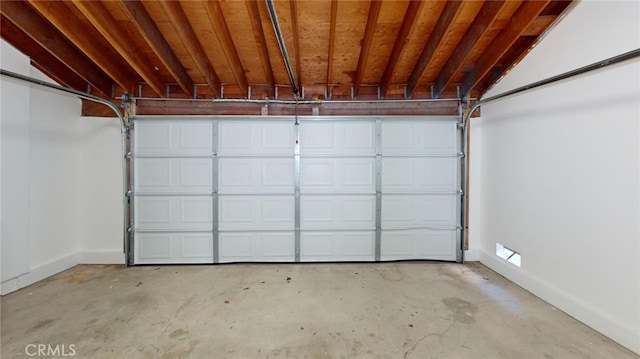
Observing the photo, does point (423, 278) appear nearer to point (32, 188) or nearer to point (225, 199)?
point (225, 199)

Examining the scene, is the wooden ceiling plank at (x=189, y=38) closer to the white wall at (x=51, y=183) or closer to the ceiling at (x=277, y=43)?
the ceiling at (x=277, y=43)

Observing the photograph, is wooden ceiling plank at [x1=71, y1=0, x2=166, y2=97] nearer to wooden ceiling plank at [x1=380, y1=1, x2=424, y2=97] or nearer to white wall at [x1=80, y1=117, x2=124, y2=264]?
white wall at [x1=80, y1=117, x2=124, y2=264]

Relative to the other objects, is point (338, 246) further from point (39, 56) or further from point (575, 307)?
point (39, 56)

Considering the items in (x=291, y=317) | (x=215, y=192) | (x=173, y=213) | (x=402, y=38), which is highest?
(x=402, y=38)

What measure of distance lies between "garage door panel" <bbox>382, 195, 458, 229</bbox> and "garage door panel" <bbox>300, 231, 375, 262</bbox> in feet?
1.32

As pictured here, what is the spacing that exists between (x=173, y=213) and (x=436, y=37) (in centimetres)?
423

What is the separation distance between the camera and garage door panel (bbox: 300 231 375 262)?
3588 millimetres

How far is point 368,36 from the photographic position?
98.5 inches

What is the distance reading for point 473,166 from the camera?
359 cm

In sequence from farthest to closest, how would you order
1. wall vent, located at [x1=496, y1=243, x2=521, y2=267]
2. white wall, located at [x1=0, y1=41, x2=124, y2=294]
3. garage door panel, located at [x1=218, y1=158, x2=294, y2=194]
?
1. garage door panel, located at [x1=218, y1=158, x2=294, y2=194]
2. wall vent, located at [x1=496, y1=243, x2=521, y2=267]
3. white wall, located at [x1=0, y1=41, x2=124, y2=294]

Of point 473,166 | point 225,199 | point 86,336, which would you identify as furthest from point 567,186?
point 86,336

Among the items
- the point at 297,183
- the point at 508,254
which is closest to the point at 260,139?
the point at 297,183

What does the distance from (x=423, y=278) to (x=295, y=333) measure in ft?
6.29

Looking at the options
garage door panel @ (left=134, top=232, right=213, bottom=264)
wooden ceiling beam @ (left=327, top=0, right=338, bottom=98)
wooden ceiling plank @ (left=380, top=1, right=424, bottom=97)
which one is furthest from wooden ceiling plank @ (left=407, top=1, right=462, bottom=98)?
garage door panel @ (left=134, top=232, right=213, bottom=264)
